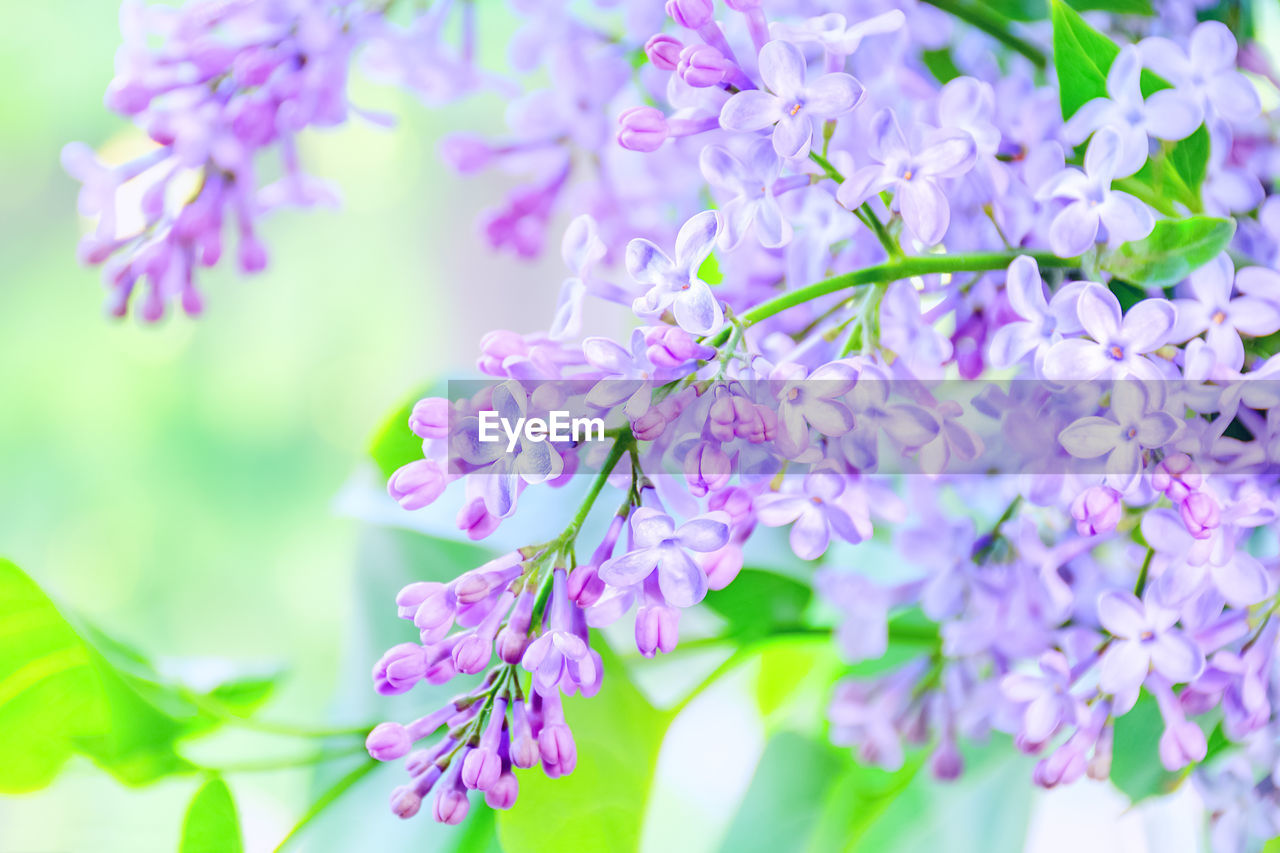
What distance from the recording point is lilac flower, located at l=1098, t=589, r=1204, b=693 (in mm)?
215

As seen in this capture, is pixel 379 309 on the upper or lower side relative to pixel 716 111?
lower

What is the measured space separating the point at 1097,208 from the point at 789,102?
7 centimetres

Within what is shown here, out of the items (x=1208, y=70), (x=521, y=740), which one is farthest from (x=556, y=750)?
(x=1208, y=70)

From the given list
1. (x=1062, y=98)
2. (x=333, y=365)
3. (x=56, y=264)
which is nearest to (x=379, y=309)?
(x=333, y=365)

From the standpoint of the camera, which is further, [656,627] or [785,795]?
[785,795]

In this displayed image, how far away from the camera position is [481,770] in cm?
19

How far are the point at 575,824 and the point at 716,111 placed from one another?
190 millimetres

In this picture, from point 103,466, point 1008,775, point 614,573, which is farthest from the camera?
point 103,466

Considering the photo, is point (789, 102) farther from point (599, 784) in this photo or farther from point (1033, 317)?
point (599, 784)

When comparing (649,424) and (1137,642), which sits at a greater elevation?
(649,424)

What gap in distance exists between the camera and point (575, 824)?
258mm

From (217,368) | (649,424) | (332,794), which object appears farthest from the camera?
(217,368)

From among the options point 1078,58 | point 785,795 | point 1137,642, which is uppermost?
point 1078,58

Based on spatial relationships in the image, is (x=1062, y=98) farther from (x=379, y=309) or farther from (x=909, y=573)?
(x=379, y=309)
